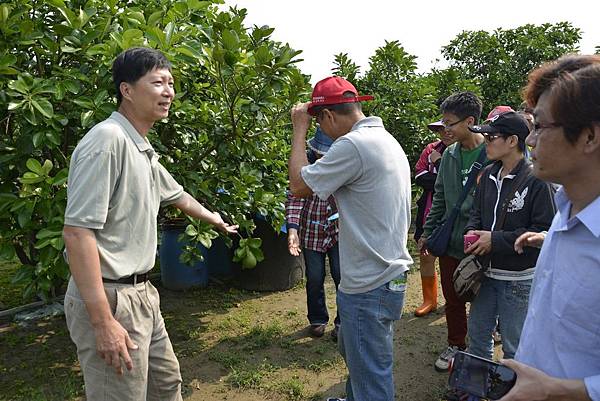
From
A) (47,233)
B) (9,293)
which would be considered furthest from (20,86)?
(9,293)

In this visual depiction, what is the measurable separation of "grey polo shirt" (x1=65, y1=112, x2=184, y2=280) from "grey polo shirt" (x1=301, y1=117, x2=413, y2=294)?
73cm

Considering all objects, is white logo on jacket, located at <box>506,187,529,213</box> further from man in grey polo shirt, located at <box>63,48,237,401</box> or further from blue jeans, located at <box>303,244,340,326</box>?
man in grey polo shirt, located at <box>63,48,237,401</box>

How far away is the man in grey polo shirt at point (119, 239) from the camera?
1789 mm

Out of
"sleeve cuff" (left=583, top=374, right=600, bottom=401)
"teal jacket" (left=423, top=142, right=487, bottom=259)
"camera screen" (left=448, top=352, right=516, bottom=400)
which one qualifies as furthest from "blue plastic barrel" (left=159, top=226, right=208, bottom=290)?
"sleeve cuff" (left=583, top=374, right=600, bottom=401)

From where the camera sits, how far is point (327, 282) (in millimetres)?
5883

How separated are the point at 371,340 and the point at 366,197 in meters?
0.67

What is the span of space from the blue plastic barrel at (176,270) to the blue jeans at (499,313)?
10.4 ft

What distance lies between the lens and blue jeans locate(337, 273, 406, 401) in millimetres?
2285

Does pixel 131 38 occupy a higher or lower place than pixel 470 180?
higher

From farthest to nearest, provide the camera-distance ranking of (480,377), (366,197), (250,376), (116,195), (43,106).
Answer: (250,376) → (43,106) → (366,197) → (116,195) → (480,377)

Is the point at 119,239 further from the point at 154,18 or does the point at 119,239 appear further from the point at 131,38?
the point at 154,18

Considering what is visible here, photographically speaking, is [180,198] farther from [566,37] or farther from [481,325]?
[566,37]

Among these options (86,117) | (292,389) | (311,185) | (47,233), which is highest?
(86,117)

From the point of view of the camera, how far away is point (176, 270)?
17.6ft
